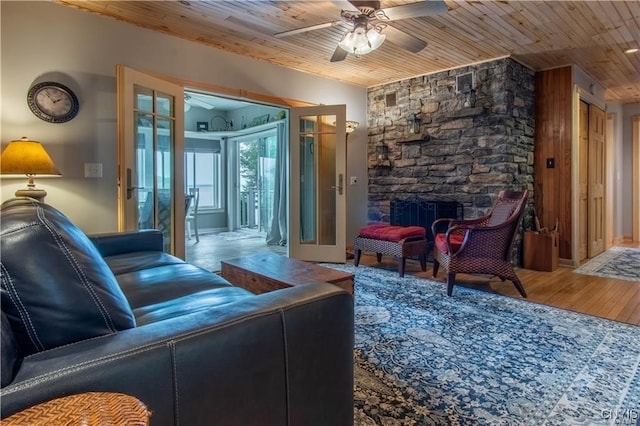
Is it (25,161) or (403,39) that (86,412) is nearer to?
(25,161)

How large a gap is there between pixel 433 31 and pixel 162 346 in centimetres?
356

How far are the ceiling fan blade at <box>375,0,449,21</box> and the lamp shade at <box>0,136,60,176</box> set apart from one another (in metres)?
2.54

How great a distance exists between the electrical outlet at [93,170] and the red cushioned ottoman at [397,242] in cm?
273

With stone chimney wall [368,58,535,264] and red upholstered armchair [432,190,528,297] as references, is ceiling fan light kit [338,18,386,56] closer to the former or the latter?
red upholstered armchair [432,190,528,297]

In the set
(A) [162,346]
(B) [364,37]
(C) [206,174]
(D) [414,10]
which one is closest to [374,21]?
(B) [364,37]

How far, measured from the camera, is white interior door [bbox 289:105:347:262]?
4727mm

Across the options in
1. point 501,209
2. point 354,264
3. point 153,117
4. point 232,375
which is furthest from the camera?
point 354,264

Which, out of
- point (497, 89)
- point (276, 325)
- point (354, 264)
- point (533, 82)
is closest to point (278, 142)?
point (354, 264)

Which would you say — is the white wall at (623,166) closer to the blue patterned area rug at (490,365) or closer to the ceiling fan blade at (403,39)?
the blue patterned area rug at (490,365)

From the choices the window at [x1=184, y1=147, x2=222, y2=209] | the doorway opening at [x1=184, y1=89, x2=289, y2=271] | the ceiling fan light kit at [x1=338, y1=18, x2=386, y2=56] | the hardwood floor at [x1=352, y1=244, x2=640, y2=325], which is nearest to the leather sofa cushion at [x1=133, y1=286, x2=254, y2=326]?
the ceiling fan light kit at [x1=338, y1=18, x2=386, y2=56]

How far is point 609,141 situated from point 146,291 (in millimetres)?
7530

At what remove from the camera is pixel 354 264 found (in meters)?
4.55

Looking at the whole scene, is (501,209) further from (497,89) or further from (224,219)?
(224,219)

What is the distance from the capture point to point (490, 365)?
6.48 feet
